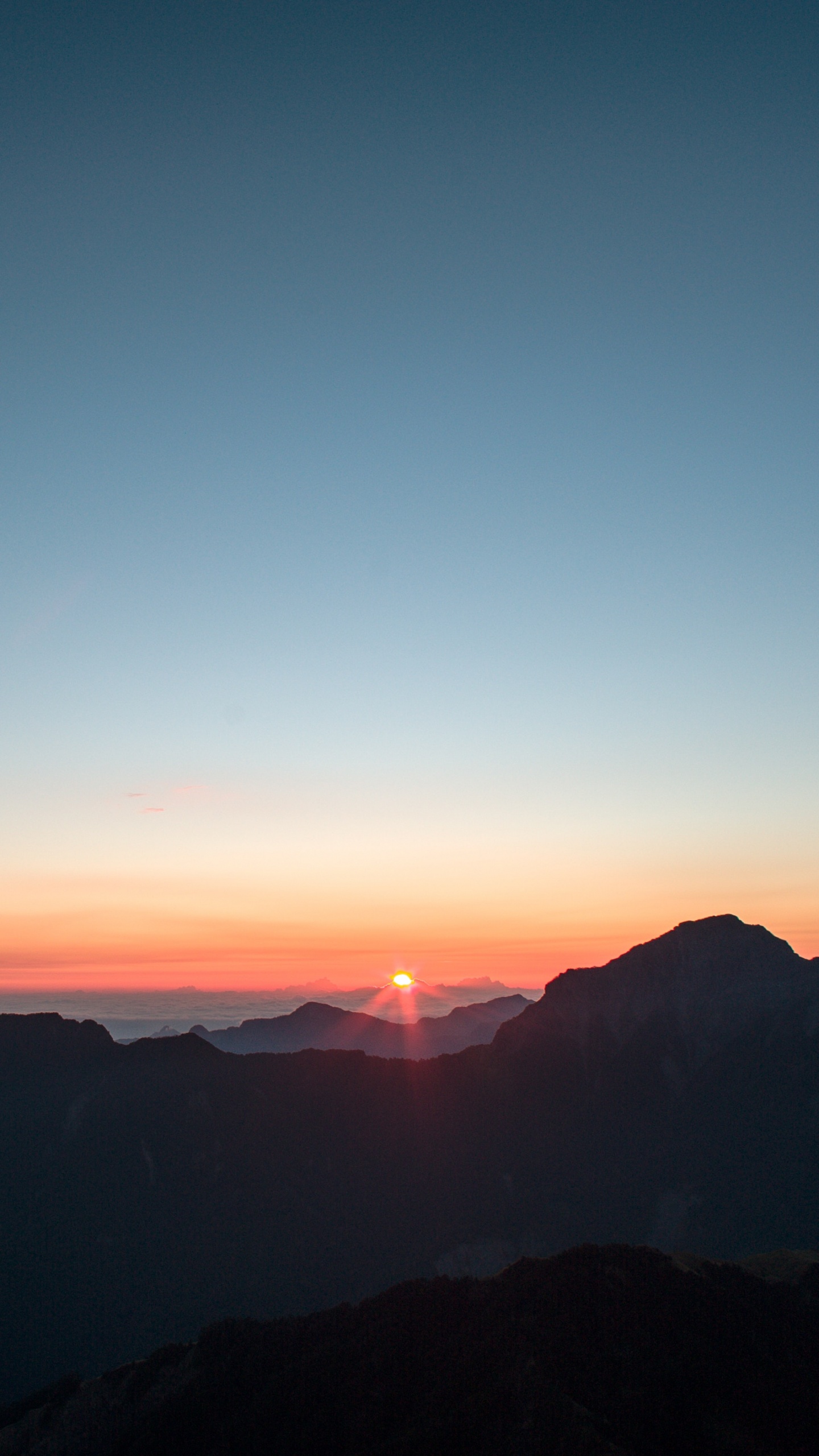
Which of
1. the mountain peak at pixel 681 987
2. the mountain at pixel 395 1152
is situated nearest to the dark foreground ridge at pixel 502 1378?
the mountain at pixel 395 1152

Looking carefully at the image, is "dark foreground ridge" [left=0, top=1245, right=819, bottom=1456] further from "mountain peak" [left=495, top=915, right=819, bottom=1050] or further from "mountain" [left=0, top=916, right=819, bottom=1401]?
"mountain peak" [left=495, top=915, right=819, bottom=1050]

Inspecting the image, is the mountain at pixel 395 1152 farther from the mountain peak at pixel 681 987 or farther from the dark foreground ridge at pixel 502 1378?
the dark foreground ridge at pixel 502 1378

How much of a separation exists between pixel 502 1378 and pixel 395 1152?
113176mm

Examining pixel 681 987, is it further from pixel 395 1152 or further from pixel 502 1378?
pixel 502 1378

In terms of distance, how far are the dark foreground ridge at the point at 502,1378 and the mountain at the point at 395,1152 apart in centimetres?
5916

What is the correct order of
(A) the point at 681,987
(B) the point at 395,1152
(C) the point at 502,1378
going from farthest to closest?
1. (A) the point at 681,987
2. (B) the point at 395,1152
3. (C) the point at 502,1378

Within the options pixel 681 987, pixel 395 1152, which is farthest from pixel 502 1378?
pixel 681 987

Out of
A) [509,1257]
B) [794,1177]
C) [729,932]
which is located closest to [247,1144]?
[509,1257]

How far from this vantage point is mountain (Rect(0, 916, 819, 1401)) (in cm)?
12725

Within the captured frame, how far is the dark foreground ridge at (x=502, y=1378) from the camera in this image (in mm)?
50688

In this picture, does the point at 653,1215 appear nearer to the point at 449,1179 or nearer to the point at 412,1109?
the point at 449,1179

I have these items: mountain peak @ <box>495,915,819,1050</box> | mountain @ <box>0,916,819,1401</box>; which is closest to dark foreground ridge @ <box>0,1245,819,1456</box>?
mountain @ <box>0,916,819,1401</box>

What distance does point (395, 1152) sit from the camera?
160875mm

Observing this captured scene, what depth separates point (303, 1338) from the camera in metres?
69.4
